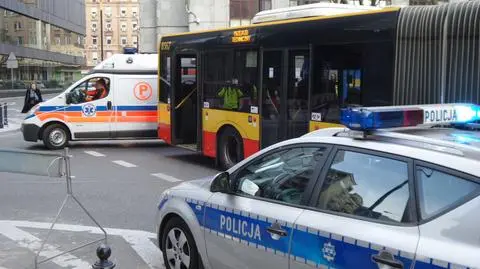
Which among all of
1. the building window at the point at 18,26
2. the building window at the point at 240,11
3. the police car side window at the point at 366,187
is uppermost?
the building window at the point at 18,26

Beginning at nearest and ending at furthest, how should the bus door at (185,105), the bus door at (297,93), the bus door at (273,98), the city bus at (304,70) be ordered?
1. the city bus at (304,70)
2. the bus door at (297,93)
3. the bus door at (273,98)
4. the bus door at (185,105)

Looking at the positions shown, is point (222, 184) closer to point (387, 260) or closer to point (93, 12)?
point (387, 260)

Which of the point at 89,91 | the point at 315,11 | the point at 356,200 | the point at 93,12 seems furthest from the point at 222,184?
the point at 93,12

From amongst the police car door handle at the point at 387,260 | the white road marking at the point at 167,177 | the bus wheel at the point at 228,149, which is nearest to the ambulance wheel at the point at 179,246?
the police car door handle at the point at 387,260

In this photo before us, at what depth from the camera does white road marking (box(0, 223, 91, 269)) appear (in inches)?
227

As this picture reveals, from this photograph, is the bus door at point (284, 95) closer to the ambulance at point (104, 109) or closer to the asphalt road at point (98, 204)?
the asphalt road at point (98, 204)

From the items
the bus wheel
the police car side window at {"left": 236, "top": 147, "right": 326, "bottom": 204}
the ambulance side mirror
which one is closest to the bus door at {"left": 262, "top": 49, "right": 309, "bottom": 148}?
the bus wheel

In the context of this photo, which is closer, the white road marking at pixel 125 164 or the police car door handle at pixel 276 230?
the police car door handle at pixel 276 230

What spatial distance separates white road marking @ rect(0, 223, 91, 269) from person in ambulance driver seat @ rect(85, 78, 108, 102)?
8280 millimetres

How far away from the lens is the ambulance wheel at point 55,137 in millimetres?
15078

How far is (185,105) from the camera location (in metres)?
13.3

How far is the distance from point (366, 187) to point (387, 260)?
0.54 meters

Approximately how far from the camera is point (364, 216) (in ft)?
11.2

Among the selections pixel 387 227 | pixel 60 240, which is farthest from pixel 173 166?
pixel 387 227
